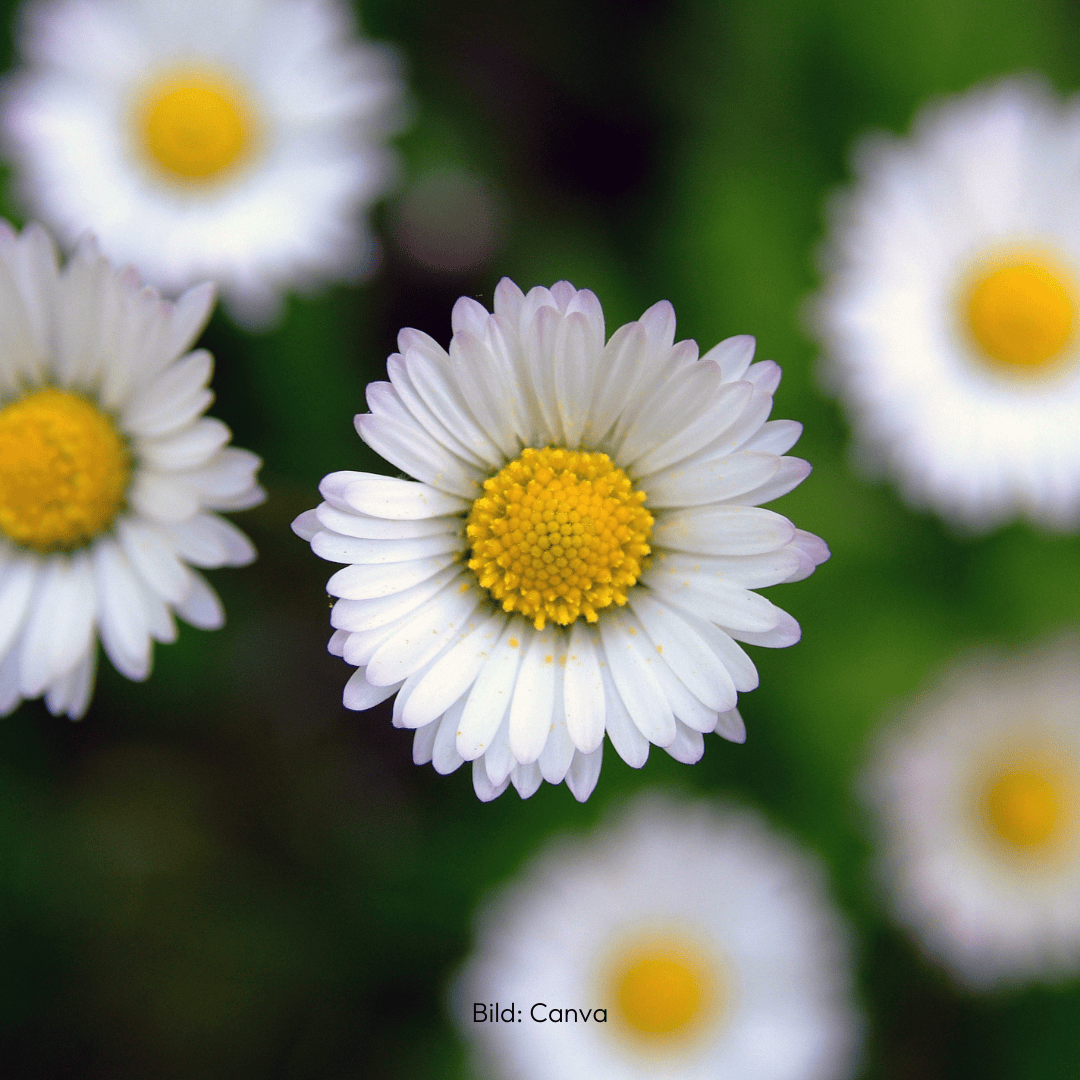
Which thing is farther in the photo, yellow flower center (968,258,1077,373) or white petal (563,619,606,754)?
yellow flower center (968,258,1077,373)

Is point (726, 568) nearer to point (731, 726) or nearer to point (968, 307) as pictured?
point (731, 726)

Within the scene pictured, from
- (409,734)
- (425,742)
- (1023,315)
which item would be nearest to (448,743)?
(425,742)

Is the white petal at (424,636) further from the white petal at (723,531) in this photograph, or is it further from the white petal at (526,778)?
the white petal at (723,531)

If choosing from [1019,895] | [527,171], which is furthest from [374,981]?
[527,171]

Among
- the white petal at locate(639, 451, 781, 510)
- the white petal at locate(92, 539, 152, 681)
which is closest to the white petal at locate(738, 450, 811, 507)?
the white petal at locate(639, 451, 781, 510)

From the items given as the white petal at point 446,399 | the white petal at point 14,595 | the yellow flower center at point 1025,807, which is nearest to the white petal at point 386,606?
the white petal at point 446,399

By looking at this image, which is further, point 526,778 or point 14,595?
point 14,595

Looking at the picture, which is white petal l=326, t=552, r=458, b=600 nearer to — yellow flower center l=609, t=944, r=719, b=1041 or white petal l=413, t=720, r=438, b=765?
white petal l=413, t=720, r=438, b=765

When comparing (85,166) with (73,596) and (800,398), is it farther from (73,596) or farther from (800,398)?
(800,398)
